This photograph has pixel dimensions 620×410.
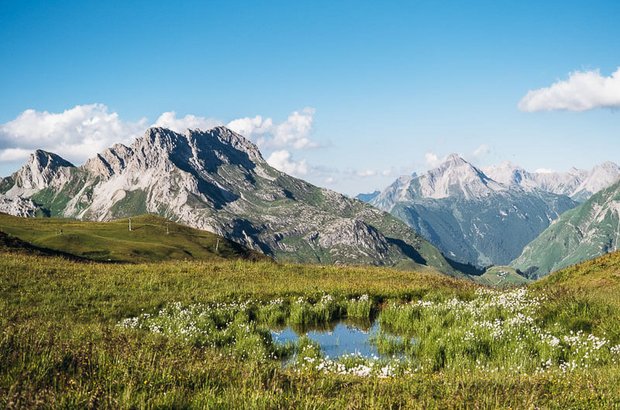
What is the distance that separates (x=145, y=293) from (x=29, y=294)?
5773mm

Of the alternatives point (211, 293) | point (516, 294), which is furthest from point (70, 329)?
point (516, 294)

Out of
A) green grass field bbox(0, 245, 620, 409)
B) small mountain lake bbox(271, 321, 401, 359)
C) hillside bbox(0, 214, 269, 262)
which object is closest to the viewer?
green grass field bbox(0, 245, 620, 409)

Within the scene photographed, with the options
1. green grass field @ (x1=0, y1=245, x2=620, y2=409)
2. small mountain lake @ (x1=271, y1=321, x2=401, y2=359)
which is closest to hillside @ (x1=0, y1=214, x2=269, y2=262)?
green grass field @ (x1=0, y1=245, x2=620, y2=409)

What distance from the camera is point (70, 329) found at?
1434 cm

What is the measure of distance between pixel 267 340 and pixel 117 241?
65609 millimetres

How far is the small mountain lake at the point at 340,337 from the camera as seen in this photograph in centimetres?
1734

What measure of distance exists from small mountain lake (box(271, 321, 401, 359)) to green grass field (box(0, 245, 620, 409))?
909 millimetres

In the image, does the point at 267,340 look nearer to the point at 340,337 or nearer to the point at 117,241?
the point at 340,337

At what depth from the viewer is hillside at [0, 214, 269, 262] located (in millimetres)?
64250

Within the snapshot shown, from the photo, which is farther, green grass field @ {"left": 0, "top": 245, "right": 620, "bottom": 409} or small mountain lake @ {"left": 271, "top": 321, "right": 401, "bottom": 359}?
small mountain lake @ {"left": 271, "top": 321, "right": 401, "bottom": 359}

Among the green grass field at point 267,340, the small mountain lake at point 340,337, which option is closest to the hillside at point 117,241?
the green grass field at point 267,340

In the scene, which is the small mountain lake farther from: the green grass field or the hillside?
the hillside

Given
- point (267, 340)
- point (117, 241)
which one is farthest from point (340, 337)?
point (117, 241)

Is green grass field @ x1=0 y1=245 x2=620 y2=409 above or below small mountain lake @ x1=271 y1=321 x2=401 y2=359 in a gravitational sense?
above
